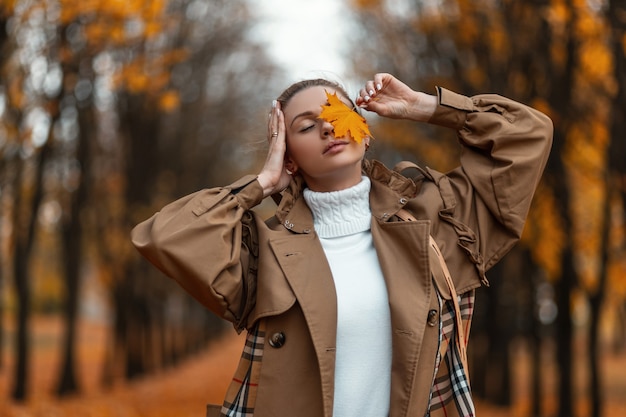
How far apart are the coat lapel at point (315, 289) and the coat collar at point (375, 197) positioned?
80 mm

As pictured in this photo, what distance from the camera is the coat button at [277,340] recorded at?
9.07 feet

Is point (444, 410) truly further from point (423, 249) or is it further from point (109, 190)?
point (109, 190)

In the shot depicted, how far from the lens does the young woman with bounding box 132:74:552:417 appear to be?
8.96ft

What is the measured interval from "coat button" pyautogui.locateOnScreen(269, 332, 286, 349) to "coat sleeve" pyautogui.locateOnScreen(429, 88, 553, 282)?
2.30ft

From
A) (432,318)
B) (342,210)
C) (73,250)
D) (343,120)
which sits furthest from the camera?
(73,250)

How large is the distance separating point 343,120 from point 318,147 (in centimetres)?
13

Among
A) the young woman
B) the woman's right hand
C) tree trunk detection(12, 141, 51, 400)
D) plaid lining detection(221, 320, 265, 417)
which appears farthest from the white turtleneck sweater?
tree trunk detection(12, 141, 51, 400)

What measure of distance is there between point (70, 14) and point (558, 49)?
547cm

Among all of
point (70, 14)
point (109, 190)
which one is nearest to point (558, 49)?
point (70, 14)

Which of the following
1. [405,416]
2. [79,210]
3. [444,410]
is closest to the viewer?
[405,416]

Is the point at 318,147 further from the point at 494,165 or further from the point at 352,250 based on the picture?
the point at 494,165

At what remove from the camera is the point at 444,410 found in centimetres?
282

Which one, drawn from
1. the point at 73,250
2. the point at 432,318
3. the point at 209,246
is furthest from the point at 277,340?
the point at 73,250

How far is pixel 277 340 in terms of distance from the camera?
2.77 meters
